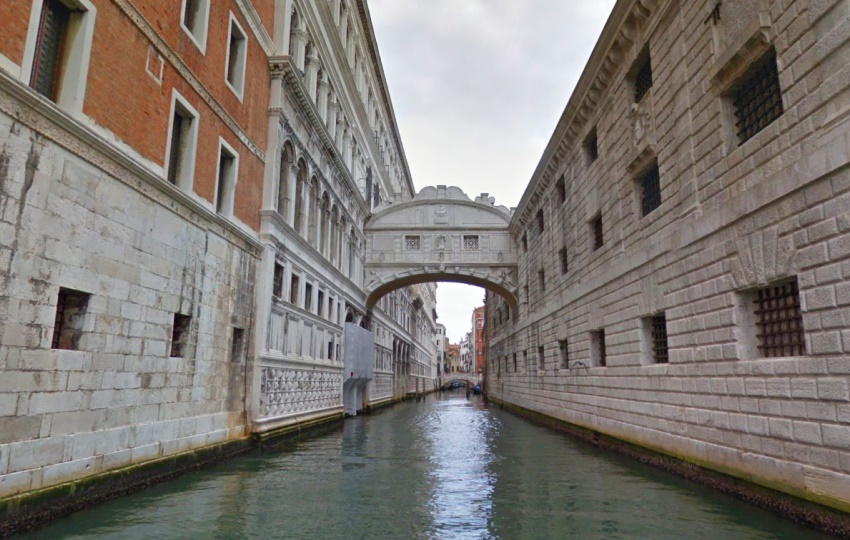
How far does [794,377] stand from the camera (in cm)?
643

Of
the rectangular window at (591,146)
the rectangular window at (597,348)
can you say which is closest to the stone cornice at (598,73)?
the rectangular window at (591,146)

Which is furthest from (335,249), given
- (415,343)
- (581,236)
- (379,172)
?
(415,343)

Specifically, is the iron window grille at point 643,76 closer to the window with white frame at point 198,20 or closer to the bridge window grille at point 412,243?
the window with white frame at point 198,20

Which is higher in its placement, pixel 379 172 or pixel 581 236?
pixel 379 172

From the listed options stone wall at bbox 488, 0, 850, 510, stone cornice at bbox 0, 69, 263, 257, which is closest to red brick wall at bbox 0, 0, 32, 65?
stone cornice at bbox 0, 69, 263, 257

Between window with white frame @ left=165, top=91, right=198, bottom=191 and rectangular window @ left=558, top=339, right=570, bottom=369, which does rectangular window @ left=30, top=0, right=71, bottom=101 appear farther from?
rectangular window @ left=558, top=339, right=570, bottom=369

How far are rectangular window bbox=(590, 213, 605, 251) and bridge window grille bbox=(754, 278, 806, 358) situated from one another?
22.1 ft

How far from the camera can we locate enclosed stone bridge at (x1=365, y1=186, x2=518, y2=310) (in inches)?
998

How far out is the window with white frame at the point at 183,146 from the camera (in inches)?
372

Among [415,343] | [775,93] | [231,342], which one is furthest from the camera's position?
[415,343]

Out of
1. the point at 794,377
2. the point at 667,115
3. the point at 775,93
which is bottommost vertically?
the point at 794,377

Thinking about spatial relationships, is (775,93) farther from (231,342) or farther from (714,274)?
(231,342)

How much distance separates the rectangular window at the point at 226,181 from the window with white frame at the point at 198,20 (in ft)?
6.51

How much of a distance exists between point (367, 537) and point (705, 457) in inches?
209
